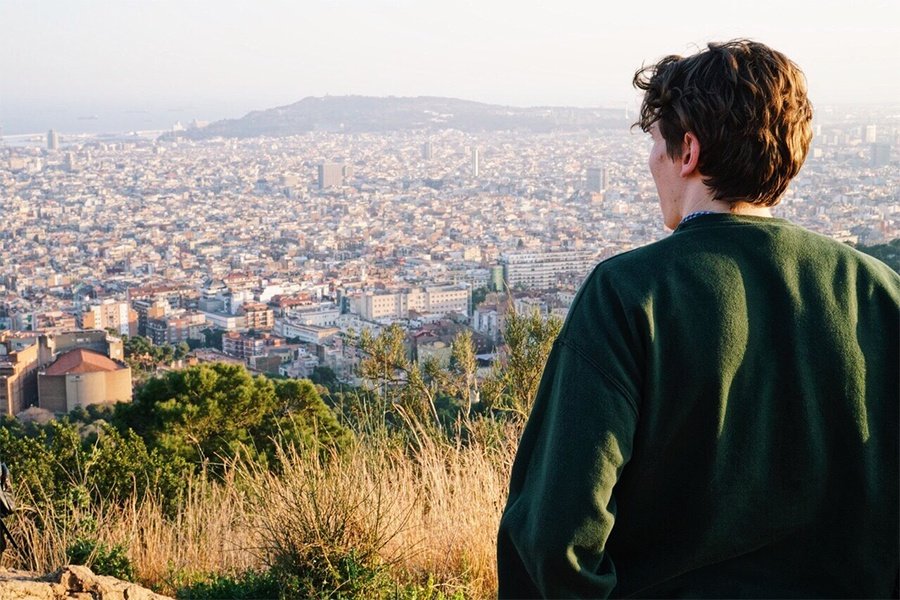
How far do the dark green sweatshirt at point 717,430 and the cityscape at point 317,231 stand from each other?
23.7 feet

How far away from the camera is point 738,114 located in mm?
1066

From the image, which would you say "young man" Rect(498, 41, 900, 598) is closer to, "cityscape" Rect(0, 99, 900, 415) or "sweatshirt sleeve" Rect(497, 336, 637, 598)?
"sweatshirt sleeve" Rect(497, 336, 637, 598)

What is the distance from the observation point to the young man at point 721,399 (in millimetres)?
998

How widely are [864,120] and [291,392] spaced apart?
1313 centimetres

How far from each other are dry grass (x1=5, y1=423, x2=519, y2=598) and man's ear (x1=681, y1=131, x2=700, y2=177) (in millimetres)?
1581

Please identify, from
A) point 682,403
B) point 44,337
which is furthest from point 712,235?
point 44,337

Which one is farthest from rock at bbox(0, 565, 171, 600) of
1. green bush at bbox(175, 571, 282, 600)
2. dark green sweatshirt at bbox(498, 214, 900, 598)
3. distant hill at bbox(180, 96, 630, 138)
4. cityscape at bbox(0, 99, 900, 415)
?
distant hill at bbox(180, 96, 630, 138)

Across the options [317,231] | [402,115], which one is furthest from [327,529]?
[402,115]

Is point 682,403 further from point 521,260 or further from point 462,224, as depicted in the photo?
point 462,224

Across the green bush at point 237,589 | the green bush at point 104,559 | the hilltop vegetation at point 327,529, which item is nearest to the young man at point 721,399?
the hilltop vegetation at point 327,529

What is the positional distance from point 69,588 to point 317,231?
173 feet

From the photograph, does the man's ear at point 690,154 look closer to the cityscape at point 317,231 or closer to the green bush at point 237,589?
the green bush at point 237,589

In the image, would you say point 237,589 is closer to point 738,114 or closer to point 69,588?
point 69,588

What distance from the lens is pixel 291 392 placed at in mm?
8336
